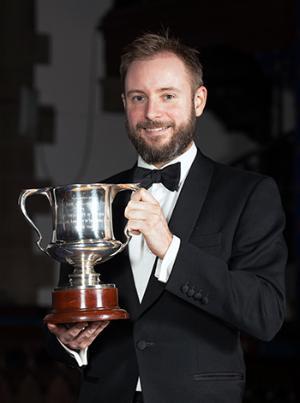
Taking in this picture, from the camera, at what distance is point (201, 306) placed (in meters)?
2.44

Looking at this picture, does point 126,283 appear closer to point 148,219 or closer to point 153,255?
point 153,255

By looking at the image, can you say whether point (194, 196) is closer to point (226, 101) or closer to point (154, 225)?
point (154, 225)

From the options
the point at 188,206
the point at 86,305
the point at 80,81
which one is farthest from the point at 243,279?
the point at 80,81

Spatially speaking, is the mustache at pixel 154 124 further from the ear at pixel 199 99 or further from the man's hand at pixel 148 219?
the man's hand at pixel 148 219

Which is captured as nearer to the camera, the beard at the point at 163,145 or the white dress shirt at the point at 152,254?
the white dress shirt at the point at 152,254

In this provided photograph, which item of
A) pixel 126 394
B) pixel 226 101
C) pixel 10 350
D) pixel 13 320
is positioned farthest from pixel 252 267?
pixel 226 101

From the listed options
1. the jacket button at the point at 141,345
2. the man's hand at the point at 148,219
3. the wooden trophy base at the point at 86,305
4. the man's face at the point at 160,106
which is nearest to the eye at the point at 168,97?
the man's face at the point at 160,106

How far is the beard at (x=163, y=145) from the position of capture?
261cm

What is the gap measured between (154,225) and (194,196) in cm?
32

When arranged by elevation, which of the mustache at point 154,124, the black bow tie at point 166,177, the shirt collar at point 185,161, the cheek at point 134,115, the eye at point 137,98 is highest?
the eye at point 137,98

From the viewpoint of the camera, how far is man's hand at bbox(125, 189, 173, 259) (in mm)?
2367

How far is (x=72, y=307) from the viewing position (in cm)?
247

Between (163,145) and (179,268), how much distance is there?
0.37 m

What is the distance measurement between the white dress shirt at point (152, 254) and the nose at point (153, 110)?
184mm
